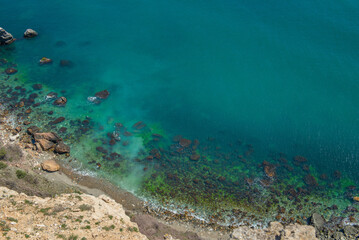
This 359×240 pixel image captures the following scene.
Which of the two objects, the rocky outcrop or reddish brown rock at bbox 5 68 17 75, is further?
reddish brown rock at bbox 5 68 17 75

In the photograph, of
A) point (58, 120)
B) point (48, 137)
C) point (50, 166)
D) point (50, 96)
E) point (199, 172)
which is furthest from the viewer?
point (50, 96)

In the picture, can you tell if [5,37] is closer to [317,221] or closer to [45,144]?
[45,144]

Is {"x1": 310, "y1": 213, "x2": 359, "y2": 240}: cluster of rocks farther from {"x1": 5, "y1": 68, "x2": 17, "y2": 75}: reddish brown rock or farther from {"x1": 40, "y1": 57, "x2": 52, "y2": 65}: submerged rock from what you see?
{"x1": 5, "y1": 68, "x2": 17, "y2": 75}: reddish brown rock

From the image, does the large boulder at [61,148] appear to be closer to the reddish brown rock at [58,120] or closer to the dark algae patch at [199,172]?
the dark algae patch at [199,172]

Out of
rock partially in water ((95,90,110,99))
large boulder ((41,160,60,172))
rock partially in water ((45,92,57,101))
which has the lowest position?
large boulder ((41,160,60,172))

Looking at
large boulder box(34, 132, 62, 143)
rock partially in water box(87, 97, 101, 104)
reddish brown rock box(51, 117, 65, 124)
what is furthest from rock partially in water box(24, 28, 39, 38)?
large boulder box(34, 132, 62, 143)

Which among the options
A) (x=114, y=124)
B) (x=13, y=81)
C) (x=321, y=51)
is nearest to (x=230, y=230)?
(x=114, y=124)

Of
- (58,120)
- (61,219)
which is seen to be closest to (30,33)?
(58,120)
